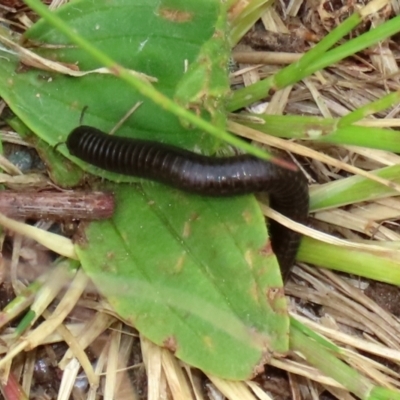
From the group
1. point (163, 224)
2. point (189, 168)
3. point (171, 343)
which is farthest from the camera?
point (163, 224)

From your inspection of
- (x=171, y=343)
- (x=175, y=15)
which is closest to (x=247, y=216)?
(x=171, y=343)

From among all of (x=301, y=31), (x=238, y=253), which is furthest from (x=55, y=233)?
(x=301, y=31)

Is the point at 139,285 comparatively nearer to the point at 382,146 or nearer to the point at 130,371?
the point at 130,371

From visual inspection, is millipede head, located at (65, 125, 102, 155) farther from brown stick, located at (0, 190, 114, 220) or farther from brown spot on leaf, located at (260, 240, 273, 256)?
brown spot on leaf, located at (260, 240, 273, 256)

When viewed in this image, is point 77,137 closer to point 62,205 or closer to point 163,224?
point 62,205

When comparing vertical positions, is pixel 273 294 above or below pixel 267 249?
below

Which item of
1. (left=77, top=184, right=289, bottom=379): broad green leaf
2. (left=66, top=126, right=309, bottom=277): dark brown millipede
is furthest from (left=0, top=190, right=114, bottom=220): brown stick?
(left=66, top=126, right=309, bottom=277): dark brown millipede

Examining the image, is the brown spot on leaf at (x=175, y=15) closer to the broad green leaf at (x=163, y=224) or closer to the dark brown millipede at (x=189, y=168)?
the broad green leaf at (x=163, y=224)

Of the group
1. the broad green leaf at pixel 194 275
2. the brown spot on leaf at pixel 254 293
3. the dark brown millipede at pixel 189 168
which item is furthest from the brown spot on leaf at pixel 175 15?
the brown spot on leaf at pixel 254 293
